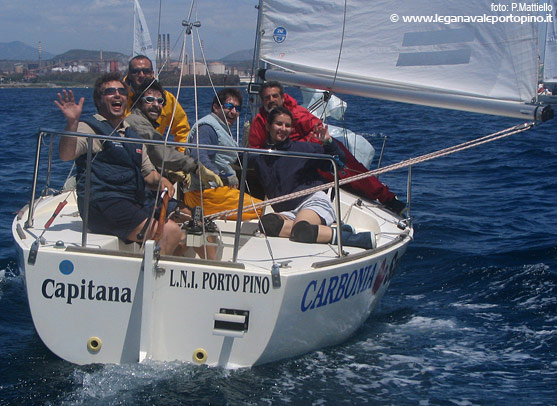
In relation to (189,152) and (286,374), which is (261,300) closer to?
(286,374)

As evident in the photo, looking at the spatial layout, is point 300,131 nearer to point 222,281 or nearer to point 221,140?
point 221,140

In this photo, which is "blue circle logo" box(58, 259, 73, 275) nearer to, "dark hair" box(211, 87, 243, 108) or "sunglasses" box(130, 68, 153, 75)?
"dark hair" box(211, 87, 243, 108)

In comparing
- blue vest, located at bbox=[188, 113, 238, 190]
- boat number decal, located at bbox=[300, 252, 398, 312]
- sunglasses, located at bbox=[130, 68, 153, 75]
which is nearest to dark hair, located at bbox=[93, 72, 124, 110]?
blue vest, located at bbox=[188, 113, 238, 190]

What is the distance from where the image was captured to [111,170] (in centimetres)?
434

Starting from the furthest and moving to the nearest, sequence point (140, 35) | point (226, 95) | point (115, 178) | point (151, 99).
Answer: point (140, 35) → point (226, 95) → point (151, 99) → point (115, 178)

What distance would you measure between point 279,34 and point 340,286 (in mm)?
3157

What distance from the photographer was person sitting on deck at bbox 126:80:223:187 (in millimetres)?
4433

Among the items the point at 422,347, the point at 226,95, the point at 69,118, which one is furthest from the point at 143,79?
the point at 422,347

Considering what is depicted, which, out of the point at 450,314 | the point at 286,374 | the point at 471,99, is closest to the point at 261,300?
the point at 286,374

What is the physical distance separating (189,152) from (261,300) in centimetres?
165

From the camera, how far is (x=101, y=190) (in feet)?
14.1

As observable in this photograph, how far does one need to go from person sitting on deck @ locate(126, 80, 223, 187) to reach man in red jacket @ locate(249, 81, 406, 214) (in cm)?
80

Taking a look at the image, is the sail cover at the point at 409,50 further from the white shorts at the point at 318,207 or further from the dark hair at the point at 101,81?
the dark hair at the point at 101,81

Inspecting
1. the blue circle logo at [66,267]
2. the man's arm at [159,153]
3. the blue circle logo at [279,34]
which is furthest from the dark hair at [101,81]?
the blue circle logo at [279,34]
